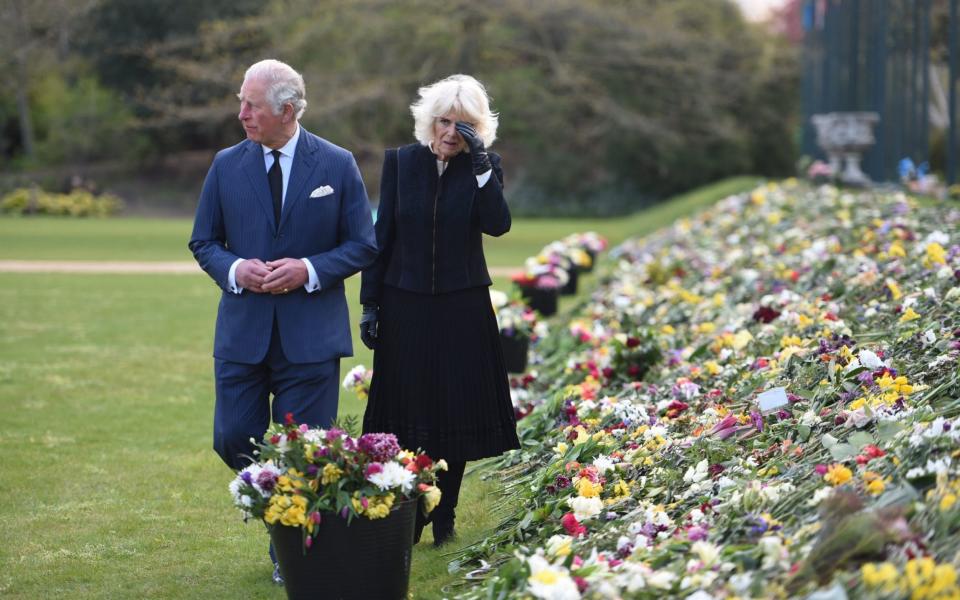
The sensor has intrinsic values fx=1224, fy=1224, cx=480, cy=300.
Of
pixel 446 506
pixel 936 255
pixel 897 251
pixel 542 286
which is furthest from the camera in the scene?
pixel 542 286

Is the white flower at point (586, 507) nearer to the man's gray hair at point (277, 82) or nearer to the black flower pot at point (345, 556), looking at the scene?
the black flower pot at point (345, 556)

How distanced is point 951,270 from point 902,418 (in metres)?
2.42

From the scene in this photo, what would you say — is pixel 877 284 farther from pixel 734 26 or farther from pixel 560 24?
pixel 734 26

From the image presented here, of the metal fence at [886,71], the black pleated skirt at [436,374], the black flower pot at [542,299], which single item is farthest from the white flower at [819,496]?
the metal fence at [886,71]

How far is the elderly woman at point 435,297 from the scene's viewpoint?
4996 millimetres

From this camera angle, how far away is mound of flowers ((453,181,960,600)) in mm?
3332

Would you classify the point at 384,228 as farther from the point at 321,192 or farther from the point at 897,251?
the point at 897,251

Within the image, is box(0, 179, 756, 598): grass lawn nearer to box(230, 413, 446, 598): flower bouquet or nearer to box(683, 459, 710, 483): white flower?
box(230, 413, 446, 598): flower bouquet

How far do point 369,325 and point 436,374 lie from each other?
34cm

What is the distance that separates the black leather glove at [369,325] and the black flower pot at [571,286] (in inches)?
400

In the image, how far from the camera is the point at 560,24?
27781 mm

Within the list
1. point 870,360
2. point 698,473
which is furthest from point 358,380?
point 870,360

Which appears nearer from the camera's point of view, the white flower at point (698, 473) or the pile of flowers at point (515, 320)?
the white flower at point (698, 473)

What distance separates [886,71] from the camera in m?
19.4
